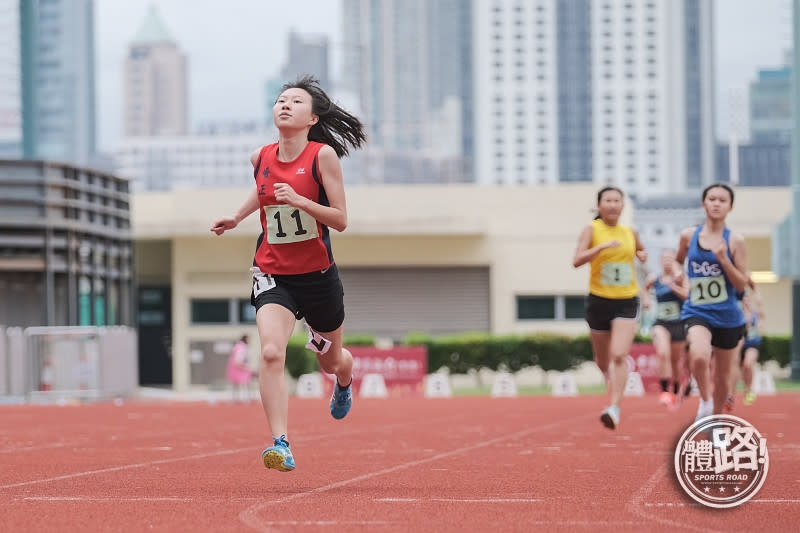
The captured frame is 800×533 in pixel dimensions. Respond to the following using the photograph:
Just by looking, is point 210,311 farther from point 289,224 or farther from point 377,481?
A: point 289,224

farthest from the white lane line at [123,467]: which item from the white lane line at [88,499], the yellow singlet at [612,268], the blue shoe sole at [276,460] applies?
the yellow singlet at [612,268]

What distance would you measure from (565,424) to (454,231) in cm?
3118

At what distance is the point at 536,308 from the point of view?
48969 mm

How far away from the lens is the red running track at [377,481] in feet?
21.7

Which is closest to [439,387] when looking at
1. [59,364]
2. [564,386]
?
[564,386]

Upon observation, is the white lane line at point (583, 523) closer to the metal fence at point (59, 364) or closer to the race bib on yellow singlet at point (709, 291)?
the race bib on yellow singlet at point (709, 291)

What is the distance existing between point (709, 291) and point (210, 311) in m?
39.2

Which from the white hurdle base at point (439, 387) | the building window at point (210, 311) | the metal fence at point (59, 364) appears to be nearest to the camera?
the metal fence at point (59, 364)

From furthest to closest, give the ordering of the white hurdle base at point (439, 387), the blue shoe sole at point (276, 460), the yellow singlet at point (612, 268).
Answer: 1. the white hurdle base at point (439, 387)
2. the yellow singlet at point (612, 268)
3. the blue shoe sole at point (276, 460)

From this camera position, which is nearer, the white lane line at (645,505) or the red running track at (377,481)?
the white lane line at (645,505)

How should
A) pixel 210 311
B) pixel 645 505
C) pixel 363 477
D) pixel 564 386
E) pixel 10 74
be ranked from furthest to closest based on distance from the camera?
pixel 10 74
pixel 210 311
pixel 564 386
pixel 363 477
pixel 645 505

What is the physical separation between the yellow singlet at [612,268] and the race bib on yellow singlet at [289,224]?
5299mm

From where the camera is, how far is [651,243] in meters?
182

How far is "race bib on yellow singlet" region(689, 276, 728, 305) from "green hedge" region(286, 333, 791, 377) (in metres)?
28.1
